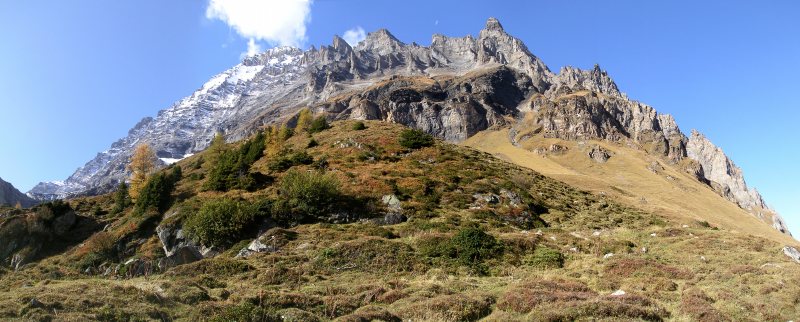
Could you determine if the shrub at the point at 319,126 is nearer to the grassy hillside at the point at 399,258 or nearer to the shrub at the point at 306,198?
the grassy hillside at the point at 399,258

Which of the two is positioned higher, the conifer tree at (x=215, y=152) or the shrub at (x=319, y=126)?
the shrub at (x=319, y=126)

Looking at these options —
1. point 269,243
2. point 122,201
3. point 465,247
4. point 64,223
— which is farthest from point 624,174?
point 64,223

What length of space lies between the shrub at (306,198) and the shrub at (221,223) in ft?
8.92

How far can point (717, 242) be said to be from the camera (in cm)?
2589

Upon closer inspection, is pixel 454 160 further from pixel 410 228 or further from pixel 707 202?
pixel 707 202

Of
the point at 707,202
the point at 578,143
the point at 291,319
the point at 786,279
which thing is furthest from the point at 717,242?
the point at 578,143

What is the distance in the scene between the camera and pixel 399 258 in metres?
25.3

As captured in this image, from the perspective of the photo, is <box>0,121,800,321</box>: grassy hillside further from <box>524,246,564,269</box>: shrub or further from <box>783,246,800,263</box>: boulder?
<box>783,246,800,263</box>: boulder

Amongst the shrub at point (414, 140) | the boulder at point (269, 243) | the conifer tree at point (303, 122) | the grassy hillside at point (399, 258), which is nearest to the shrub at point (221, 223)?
the grassy hillside at point (399, 258)

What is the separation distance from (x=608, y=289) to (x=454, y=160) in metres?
38.7

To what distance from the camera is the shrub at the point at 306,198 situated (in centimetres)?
3650

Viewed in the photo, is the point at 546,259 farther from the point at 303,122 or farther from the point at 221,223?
the point at 303,122

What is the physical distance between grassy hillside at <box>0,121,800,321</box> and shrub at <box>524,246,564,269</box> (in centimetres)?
11

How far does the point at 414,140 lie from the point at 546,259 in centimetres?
3725
